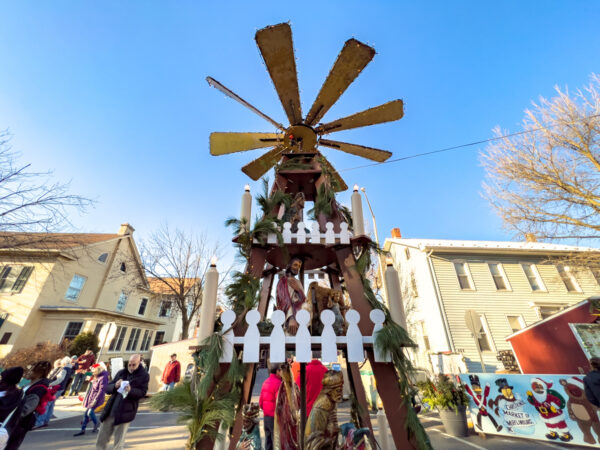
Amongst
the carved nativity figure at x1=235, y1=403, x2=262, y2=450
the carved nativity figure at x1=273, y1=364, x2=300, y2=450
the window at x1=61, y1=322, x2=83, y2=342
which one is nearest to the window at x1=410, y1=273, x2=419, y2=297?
the carved nativity figure at x1=273, y1=364, x2=300, y2=450

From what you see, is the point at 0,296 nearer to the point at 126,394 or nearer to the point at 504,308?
the point at 126,394

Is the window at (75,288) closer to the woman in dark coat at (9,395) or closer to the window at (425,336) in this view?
the woman in dark coat at (9,395)

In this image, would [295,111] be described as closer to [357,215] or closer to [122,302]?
[357,215]

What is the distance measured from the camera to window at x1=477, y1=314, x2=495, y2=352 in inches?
512

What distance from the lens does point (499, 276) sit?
15156mm

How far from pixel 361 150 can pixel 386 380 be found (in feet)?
10.8

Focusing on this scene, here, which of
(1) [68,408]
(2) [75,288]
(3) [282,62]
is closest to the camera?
(3) [282,62]

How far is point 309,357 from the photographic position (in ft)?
5.59

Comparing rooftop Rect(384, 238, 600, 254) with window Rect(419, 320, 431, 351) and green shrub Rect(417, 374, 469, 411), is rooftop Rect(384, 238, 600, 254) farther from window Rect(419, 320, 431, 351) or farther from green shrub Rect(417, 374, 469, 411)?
green shrub Rect(417, 374, 469, 411)

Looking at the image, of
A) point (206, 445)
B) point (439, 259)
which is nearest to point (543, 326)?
point (439, 259)

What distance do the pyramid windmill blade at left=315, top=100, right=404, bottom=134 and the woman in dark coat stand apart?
18.4ft

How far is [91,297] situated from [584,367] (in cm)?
2769

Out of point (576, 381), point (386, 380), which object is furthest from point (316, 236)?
point (576, 381)

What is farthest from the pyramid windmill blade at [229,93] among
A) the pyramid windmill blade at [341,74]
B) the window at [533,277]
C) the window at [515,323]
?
the window at [533,277]
